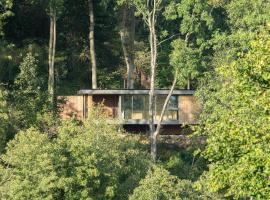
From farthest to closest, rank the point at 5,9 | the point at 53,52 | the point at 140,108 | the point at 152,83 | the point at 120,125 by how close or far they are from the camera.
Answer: the point at 140,108, the point at 53,52, the point at 5,9, the point at 152,83, the point at 120,125

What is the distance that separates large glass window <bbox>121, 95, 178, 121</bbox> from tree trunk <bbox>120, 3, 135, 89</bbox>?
243 cm

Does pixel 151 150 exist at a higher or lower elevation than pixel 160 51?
lower

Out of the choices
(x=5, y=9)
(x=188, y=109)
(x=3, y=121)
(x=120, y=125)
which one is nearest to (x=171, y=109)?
(x=188, y=109)

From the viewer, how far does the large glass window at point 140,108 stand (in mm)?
51438

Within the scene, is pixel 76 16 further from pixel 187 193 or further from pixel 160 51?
pixel 187 193

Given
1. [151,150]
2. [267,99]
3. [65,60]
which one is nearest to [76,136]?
[151,150]

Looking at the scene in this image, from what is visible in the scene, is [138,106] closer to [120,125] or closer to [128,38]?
[128,38]

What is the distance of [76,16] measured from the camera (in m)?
59.4

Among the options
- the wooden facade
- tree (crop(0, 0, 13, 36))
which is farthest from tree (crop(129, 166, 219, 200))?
the wooden facade

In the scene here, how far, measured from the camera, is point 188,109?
170 feet

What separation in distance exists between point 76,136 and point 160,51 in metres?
33.3

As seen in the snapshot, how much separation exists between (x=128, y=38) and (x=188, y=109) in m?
9.49

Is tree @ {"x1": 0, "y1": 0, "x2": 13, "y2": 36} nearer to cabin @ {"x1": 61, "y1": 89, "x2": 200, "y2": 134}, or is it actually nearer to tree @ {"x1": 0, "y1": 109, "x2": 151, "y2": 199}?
cabin @ {"x1": 61, "y1": 89, "x2": 200, "y2": 134}

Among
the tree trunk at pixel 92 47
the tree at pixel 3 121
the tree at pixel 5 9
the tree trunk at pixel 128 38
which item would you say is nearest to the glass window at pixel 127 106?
the tree trunk at pixel 128 38
